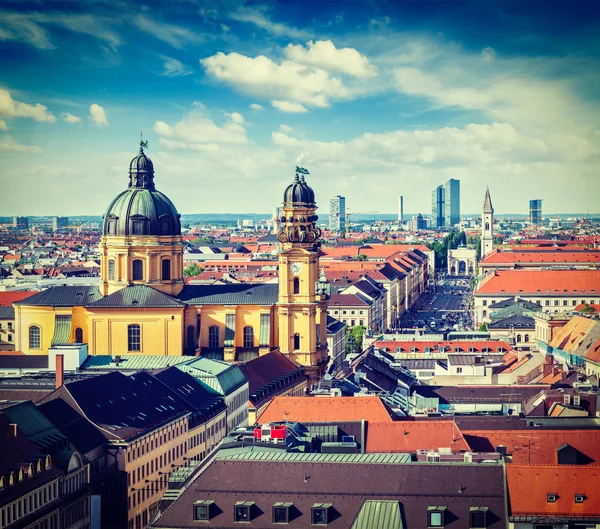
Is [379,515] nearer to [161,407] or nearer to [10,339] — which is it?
[161,407]

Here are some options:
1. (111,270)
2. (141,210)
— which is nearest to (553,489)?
(141,210)

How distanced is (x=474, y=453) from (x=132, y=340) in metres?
39.7

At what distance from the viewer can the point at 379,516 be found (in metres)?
41.7

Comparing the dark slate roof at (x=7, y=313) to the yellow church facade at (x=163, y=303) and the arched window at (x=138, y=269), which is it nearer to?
the yellow church facade at (x=163, y=303)

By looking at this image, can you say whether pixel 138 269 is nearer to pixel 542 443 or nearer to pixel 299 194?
pixel 299 194

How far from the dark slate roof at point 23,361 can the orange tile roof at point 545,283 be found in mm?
77517

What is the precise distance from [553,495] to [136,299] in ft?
156

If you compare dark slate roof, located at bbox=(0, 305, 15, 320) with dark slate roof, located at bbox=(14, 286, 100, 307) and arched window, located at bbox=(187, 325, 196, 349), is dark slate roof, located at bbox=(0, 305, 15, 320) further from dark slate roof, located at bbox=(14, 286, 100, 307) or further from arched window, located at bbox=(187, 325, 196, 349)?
arched window, located at bbox=(187, 325, 196, 349)

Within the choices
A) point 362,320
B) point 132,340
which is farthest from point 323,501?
point 362,320

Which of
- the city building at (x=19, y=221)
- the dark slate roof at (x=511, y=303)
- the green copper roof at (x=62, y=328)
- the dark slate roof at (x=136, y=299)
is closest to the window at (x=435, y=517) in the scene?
the dark slate roof at (x=136, y=299)

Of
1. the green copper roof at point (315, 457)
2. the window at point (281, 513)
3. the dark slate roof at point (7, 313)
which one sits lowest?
the window at point (281, 513)

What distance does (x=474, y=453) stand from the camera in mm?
50562

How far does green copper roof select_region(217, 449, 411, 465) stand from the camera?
45.0 metres

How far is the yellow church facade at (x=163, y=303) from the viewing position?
8581 centimetres
